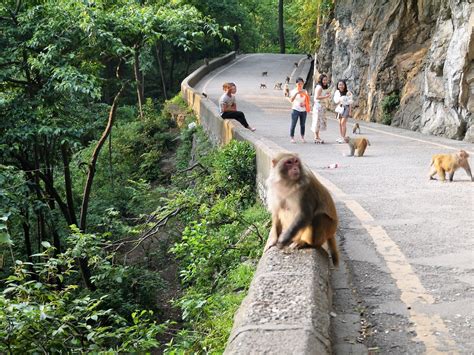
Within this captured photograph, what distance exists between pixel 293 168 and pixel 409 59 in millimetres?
18123

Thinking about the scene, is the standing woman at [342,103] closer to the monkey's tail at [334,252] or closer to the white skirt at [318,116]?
the white skirt at [318,116]

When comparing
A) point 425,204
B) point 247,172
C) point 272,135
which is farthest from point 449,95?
point 425,204

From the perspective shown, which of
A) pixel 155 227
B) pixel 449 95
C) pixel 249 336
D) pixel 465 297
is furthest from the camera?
pixel 449 95

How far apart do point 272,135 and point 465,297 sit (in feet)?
39.8

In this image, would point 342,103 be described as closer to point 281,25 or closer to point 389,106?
point 389,106

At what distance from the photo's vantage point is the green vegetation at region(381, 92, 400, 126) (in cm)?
2170

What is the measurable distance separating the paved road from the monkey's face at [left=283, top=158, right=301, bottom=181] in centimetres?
104

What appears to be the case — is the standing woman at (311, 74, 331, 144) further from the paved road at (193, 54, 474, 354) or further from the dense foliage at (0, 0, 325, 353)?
the dense foliage at (0, 0, 325, 353)

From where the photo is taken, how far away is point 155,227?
10359mm

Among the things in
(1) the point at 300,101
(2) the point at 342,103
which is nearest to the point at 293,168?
(1) the point at 300,101

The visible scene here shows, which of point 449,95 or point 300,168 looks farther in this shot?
point 449,95

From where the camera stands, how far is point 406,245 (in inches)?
243

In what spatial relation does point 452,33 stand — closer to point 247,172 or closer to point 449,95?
point 449,95

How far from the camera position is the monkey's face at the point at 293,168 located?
4965 millimetres
